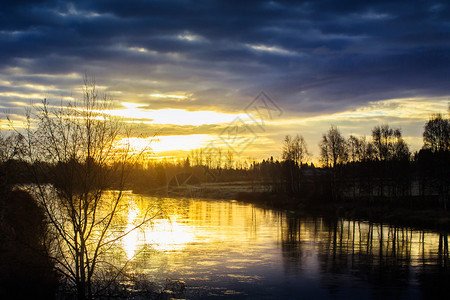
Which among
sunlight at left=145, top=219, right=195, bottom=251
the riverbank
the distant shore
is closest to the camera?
sunlight at left=145, top=219, right=195, bottom=251

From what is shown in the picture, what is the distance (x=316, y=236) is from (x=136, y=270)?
22.8 meters

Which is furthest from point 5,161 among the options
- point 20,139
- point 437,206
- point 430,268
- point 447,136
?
point 447,136

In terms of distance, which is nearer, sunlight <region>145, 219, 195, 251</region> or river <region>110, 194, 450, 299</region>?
river <region>110, 194, 450, 299</region>

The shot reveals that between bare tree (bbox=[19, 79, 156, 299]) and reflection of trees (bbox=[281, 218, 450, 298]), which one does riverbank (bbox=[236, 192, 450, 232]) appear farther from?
bare tree (bbox=[19, 79, 156, 299])

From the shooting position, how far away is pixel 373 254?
3212 centimetres

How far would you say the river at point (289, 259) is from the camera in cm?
2181

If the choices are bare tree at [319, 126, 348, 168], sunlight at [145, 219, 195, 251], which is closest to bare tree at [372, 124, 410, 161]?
bare tree at [319, 126, 348, 168]

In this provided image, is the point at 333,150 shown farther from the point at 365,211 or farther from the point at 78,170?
the point at 78,170

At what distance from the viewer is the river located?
2181 cm

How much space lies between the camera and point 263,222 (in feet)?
175

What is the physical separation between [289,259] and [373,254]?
737 cm

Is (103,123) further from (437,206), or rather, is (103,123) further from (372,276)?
(437,206)

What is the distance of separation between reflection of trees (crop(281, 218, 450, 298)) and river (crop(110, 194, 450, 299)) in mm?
58

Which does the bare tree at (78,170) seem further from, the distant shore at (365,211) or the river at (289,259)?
the distant shore at (365,211)
